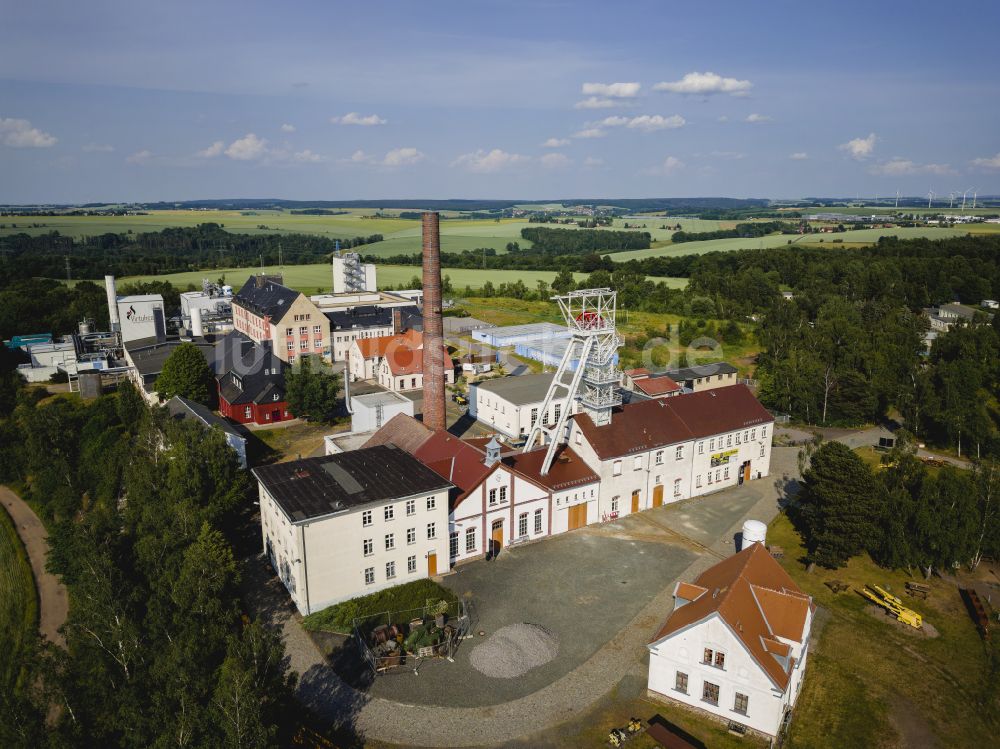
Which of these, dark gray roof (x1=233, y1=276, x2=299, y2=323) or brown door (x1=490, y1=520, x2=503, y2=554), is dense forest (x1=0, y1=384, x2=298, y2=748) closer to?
brown door (x1=490, y1=520, x2=503, y2=554)

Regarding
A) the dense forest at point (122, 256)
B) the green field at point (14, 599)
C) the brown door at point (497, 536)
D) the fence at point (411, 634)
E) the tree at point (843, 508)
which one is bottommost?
the green field at point (14, 599)

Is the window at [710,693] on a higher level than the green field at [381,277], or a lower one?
lower

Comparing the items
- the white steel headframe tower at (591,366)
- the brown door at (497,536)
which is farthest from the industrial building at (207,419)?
the white steel headframe tower at (591,366)

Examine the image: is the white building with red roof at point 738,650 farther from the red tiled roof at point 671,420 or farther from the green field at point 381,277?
the green field at point 381,277

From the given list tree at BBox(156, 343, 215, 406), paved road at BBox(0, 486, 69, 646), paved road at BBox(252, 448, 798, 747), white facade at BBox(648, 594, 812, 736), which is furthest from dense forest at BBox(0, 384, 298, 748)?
tree at BBox(156, 343, 215, 406)

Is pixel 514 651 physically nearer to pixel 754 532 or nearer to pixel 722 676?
pixel 722 676

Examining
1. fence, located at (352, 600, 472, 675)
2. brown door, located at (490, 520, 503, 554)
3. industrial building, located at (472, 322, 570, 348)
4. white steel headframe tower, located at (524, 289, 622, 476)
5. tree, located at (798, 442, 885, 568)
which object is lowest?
fence, located at (352, 600, 472, 675)
